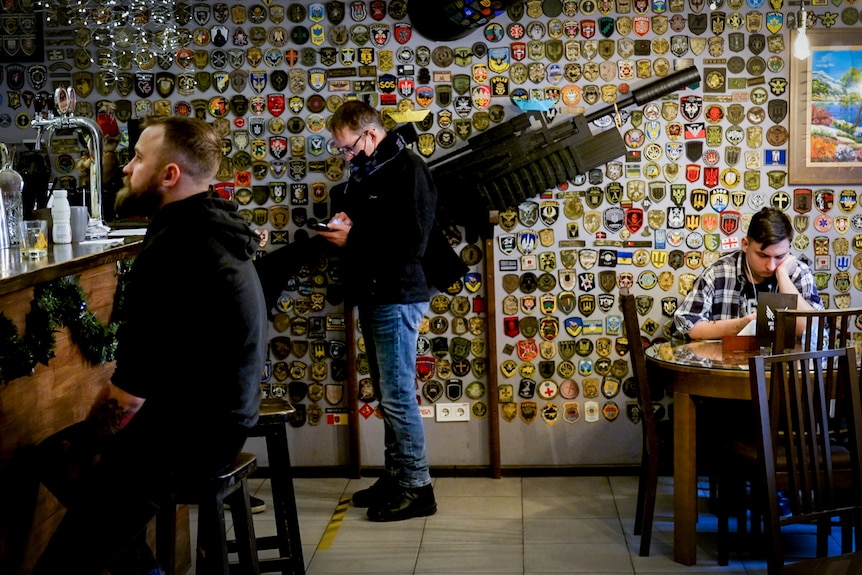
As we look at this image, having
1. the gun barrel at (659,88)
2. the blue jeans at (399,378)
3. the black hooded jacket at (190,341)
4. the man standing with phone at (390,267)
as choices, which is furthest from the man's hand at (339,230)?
the black hooded jacket at (190,341)

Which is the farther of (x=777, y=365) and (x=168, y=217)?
(x=777, y=365)

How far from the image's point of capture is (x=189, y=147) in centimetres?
269

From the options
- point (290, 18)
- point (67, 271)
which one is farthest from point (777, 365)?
point (290, 18)

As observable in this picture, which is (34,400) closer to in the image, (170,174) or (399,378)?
(170,174)

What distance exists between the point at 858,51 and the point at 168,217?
3713 mm

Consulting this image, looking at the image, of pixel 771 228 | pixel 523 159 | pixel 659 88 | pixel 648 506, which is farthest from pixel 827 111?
pixel 648 506

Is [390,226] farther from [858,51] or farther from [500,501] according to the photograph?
[858,51]

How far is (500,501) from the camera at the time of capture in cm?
478

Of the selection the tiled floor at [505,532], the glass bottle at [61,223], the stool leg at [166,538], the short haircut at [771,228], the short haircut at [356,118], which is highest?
the short haircut at [356,118]

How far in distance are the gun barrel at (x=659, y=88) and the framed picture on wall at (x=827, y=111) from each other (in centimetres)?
51

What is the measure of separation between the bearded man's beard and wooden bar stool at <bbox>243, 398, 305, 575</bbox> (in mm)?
948

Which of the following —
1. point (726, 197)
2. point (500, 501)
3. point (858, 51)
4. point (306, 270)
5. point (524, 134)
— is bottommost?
point (500, 501)

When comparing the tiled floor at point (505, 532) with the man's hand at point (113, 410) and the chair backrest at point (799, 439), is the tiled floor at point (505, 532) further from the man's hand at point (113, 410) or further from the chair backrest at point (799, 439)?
the man's hand at point (113, 410)

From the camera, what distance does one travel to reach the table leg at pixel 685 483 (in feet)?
12.9
